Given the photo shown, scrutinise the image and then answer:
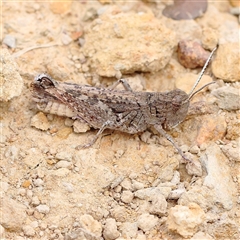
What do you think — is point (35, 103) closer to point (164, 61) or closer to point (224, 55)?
point (164, 61)

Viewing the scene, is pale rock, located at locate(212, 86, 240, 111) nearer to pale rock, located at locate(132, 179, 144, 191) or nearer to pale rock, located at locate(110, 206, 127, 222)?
pale rock, located at locate(132, 179, 144, 191)

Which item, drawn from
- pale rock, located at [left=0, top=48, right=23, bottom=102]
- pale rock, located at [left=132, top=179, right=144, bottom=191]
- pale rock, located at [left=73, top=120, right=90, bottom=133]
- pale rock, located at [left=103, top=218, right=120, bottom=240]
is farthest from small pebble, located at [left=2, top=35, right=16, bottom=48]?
pale rock, located at [left=103, top=218, right=120, bottom=240]

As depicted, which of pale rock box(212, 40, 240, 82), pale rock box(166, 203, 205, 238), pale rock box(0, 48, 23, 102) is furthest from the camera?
pale rock box(212, 40, 240, 82)

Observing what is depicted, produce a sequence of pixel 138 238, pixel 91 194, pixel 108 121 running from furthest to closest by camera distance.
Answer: pixel 108 121 < pixel 91 194 < pixel 138 238

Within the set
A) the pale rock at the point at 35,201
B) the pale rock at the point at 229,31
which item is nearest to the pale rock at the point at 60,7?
the pale rock at the point at 229,31

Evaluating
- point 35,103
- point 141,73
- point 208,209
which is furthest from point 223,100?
point 35,103

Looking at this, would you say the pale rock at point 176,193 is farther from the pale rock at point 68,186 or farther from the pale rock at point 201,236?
the pale rock at point 68,186
